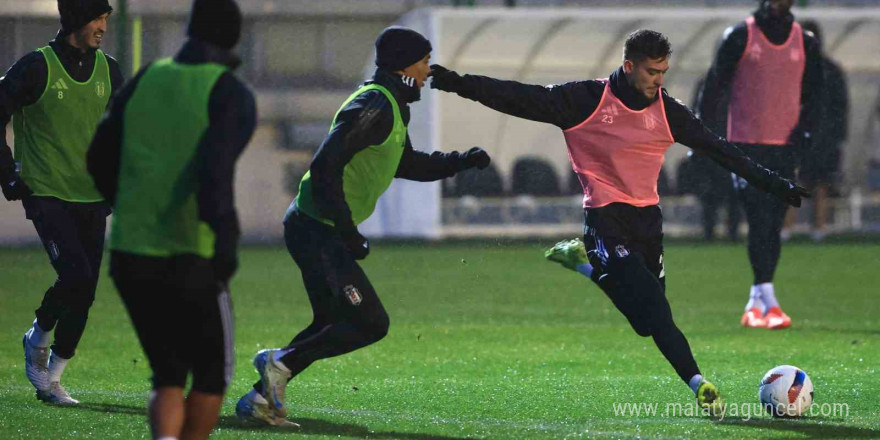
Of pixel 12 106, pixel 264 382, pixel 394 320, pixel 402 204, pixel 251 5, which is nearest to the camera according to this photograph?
pixel 264 382

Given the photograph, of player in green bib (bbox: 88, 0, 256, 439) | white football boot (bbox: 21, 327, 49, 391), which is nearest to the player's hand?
player in green bib (bbox: 88, 0, 256, 439)

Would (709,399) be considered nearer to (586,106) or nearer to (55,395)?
(586,106)

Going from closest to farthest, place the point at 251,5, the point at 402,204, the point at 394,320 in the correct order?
the point at 394,320, the point at 402,204, the point at 251,5

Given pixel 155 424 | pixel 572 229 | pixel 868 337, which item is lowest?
pixel 572 229

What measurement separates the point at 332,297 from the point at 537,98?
149cm

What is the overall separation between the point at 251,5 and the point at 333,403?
14.8 metres

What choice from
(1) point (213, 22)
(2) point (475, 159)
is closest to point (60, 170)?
(2) point (475, 159)

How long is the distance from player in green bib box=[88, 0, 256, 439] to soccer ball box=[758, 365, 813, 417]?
2.94 metres

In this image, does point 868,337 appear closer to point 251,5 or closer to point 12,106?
point 12,106

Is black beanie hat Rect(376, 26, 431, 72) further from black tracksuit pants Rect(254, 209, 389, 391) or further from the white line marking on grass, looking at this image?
the white line marking on grass

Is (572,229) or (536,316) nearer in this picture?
(536,316)

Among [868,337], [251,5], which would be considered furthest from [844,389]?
[251,5]

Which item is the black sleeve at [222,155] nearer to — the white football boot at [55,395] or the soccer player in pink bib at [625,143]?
the soccer player in pink bib at [625,143]

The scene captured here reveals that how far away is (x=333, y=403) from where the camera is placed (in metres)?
7.33
